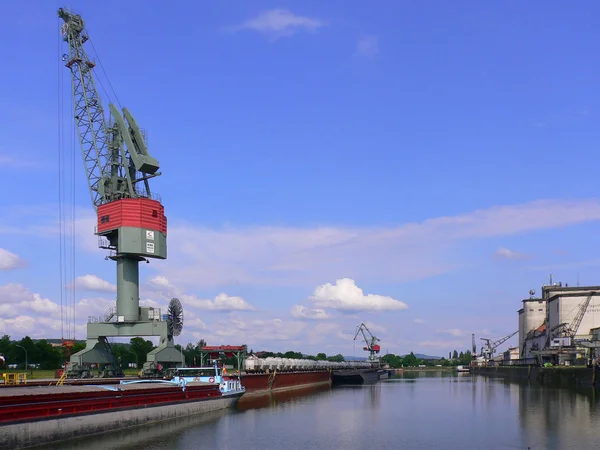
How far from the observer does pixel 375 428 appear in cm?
6044

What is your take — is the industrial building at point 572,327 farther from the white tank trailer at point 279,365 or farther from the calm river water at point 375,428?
the calm river water at point 375,428

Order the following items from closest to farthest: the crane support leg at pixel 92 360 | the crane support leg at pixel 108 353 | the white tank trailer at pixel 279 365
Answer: the crane support leg at pixel 92 360 < the crane support leg at pixel 108 353 < the white tank trailer at pixel 279 365

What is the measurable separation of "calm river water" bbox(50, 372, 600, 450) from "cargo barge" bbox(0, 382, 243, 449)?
1234mm

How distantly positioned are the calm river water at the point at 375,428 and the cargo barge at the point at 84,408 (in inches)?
48.6

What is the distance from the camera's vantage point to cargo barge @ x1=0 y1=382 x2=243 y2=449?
138 feet

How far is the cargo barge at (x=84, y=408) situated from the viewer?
138ft

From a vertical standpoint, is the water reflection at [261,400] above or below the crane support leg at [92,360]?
below

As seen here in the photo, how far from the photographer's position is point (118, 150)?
298ft

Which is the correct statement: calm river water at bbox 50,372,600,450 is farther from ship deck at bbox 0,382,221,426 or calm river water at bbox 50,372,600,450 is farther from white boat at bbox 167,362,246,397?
white boat at bbox 167,362,246,397

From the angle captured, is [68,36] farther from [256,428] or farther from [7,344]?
[7,344]

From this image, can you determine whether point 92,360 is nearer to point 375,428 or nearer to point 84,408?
point 84,408

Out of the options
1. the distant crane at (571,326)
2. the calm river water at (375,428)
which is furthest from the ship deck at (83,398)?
the distant crane at (571,326)

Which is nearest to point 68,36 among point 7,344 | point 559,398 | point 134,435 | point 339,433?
point 134,435

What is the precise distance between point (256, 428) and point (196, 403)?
10678 mm
